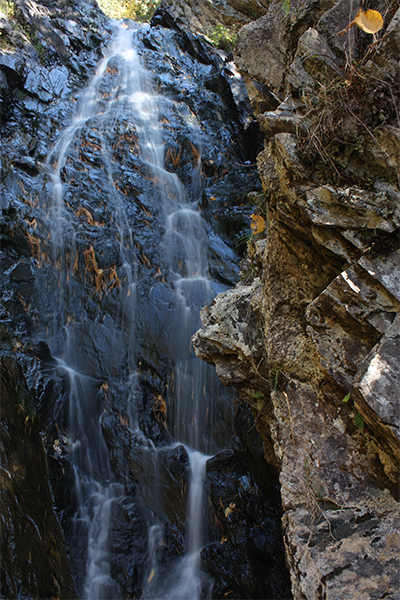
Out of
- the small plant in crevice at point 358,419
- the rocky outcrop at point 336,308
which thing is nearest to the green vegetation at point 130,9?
the rocky outcrop at point 336,308

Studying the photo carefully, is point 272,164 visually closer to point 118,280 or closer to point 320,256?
point 320,256

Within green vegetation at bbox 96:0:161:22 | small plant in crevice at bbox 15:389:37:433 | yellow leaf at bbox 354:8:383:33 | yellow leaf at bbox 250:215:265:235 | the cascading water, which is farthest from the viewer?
green vegetation at bbox 96:0:161:22

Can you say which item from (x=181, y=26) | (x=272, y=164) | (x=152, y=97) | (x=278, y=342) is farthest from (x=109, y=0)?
(x=278, y=342)

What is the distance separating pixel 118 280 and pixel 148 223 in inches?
61.6

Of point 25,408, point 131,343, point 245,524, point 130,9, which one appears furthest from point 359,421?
point 130,9

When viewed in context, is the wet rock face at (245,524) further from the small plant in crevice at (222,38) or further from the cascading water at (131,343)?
the small plant in crevice at (222,38)

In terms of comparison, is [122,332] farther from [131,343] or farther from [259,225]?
[259,225]

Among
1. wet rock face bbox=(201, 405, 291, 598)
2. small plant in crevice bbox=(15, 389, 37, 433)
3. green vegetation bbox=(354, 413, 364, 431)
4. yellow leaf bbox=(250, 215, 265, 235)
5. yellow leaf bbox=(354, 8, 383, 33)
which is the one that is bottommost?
wet rock face bbox=(201, 405, 291, 598)

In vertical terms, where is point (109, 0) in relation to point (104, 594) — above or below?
above

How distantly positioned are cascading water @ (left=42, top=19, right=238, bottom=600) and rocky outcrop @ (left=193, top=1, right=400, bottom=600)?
3.06 meters

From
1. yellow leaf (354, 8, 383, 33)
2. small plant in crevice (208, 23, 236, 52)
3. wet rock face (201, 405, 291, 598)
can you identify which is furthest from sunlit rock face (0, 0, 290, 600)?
yellow leaf (354, 8, 383, 33)

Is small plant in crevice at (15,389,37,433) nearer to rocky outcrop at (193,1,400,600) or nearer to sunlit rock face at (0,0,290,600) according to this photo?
sunlit rock face at (0,0,290,600)

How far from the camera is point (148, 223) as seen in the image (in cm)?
787

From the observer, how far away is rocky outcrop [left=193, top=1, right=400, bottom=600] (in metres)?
2.12
